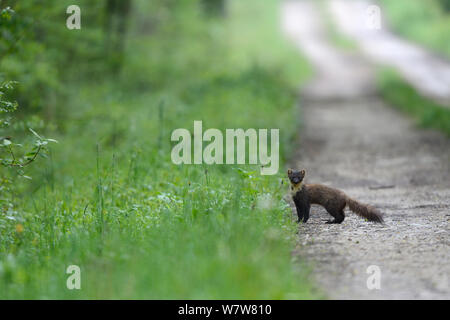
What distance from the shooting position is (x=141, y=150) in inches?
382

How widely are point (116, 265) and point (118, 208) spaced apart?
2463 millimetres

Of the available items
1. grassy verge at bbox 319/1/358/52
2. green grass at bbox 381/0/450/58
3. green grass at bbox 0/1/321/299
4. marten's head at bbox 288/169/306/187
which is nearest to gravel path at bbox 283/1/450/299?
green grass at bbox 0/1/321/299

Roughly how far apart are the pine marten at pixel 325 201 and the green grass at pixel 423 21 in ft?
81.0

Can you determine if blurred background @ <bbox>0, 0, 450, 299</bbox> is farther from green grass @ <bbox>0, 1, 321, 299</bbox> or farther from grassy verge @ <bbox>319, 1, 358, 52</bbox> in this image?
grassy verge @ <bbox>319, 1, 358, 52</bbox>

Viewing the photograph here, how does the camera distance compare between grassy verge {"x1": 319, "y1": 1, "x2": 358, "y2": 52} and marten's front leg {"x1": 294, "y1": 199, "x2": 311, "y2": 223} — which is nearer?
marten's front leg {"x1": 294, "y1": 199, "x2": 311, "y2": 223}

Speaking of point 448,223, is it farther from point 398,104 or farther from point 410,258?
point 398,104

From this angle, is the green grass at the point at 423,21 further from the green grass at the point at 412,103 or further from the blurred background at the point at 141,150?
the green grass at the point at 412,103

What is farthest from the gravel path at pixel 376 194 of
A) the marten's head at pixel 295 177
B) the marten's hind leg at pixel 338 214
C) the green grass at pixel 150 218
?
the marten's head at pixel 295 177

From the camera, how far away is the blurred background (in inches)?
211

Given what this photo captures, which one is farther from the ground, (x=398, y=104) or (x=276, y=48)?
(x=276, y=48)

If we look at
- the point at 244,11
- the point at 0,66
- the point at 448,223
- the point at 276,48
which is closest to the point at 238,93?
the point at 0,66

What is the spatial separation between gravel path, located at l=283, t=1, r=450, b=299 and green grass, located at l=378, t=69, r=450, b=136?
370mm

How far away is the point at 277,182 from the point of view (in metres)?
8.73

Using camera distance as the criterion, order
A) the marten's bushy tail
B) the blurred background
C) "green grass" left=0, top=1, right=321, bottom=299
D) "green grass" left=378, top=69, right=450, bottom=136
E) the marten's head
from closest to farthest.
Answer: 1. "green grass" left=0, top=1, right=321, bottom=299
2. the blurred background
3. the marten's bushy tail
4. the marten's head
5. "green grass" left=378, top=69, right=450, bottom=136
